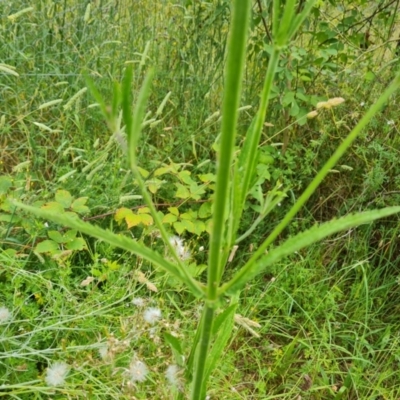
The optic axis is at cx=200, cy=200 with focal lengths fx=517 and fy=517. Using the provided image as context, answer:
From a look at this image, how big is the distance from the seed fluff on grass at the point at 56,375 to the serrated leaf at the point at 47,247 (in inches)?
14.8

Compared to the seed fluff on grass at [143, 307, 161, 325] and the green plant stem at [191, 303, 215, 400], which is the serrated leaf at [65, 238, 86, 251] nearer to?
the seed fluff on grass at [143, 307, 161, 325]

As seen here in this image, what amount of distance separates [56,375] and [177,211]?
709 mm

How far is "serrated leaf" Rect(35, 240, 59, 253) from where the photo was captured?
1395mm

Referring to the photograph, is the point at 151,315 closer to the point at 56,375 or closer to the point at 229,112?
the point at 56,375

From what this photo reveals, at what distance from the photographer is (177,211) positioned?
1668mm

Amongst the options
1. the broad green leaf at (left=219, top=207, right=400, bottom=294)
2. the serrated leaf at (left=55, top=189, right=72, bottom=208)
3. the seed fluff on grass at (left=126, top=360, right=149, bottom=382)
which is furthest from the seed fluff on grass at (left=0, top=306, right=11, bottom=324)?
the broad green leaf at (left=219, top=207, right=400, bottom=294)

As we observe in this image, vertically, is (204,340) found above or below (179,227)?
above

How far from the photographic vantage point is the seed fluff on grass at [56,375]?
3.52ft

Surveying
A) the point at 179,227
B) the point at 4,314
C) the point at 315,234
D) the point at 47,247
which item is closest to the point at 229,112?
the point at 315,234

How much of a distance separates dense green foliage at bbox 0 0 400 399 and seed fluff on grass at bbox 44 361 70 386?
16 millimetres

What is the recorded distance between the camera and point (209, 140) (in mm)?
2049

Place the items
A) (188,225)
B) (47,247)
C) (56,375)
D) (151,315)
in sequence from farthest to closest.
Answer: (188,225) < (47,247) < (151,315) < (56,375)

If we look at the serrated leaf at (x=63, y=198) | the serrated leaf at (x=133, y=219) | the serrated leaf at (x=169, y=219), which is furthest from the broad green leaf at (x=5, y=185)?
the serrated leaf at (x=169, y=219)

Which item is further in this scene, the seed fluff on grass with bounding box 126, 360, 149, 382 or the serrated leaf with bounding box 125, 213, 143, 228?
the serrated leaf with bounding box 125, 213, 143, 228
